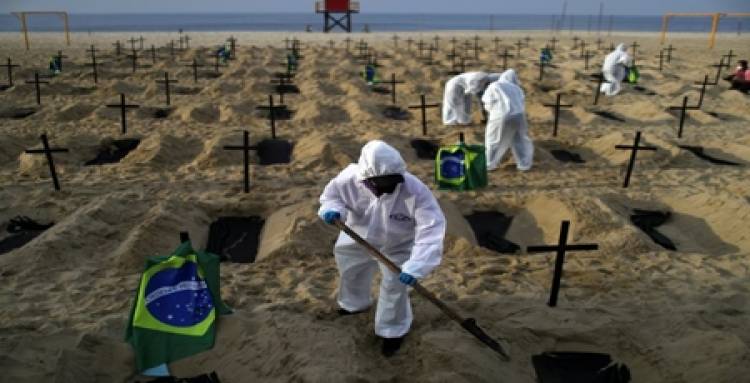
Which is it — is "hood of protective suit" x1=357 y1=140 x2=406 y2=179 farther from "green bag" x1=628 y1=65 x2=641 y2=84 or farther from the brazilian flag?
"green bag" x1=628 y1=65 x2=641 y2=84

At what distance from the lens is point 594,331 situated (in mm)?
4035

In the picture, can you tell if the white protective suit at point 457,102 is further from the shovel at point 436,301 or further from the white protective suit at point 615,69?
the shovel at point 436,301

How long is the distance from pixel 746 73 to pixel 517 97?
463 inches

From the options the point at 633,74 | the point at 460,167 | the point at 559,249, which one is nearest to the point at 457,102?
the point at 460,167

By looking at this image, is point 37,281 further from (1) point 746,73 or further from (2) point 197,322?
(1) point 746,73

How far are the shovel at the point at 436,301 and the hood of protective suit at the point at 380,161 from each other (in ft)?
1.47

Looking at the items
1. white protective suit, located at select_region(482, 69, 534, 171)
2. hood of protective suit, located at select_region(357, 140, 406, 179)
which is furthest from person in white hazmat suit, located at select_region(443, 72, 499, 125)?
hood of protective suit, located at select_region(357, 140, 406, 179)

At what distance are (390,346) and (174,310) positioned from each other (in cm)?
156

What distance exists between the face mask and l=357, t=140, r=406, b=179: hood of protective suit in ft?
0.17

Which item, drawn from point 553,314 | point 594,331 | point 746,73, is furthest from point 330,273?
point 746,73

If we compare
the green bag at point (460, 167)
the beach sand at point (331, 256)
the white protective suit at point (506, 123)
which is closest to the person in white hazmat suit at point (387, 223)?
the beach sand at point (331, 256)

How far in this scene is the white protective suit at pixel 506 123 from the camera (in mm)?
7586

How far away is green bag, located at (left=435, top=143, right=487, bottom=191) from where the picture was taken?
703cm

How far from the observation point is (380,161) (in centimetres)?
331
